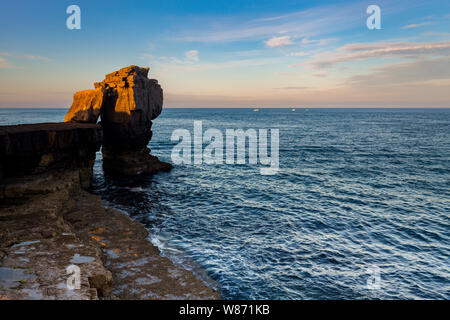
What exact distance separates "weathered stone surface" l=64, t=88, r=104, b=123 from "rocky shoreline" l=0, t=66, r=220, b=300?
4.5 inches

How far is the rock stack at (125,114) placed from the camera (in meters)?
34.9

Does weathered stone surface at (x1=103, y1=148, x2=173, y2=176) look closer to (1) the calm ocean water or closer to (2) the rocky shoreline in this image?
(2) the rocky shoreline

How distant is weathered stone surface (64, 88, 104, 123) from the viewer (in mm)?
32094

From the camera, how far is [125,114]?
117ft

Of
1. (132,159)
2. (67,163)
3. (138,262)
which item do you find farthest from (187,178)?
(138,262)

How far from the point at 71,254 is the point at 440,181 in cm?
3781

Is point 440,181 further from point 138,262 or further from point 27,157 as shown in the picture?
point 27,157
